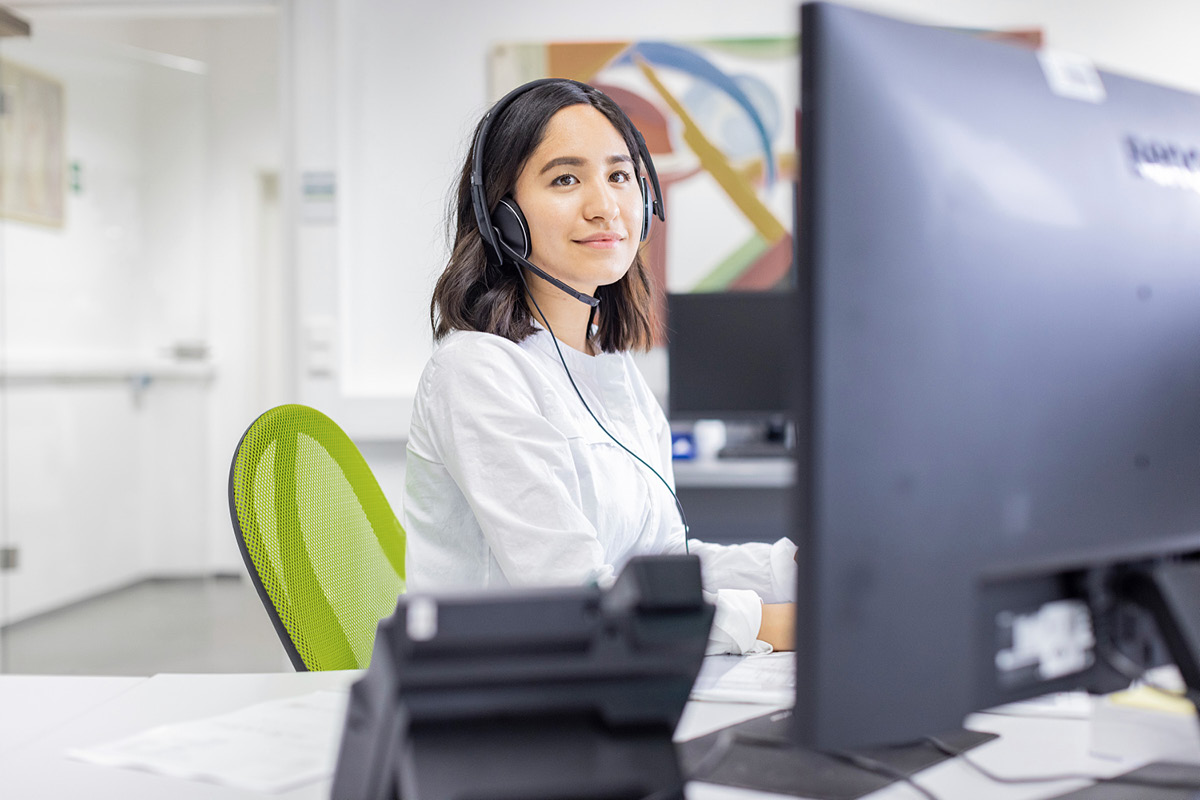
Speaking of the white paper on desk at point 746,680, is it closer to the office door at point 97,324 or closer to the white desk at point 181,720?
the white desk at point 181,720

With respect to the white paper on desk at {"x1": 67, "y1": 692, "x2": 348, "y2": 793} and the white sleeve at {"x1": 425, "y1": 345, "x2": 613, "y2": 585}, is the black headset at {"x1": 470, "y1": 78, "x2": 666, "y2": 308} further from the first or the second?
the white paper on desk at {"x1": 67, "y1": 692, "x2": 348, "y2": 793}

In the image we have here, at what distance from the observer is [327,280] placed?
3.11 meters

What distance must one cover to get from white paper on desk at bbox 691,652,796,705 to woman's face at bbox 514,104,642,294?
54 centimetres

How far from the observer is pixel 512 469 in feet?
3.38

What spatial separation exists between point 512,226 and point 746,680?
0.65m

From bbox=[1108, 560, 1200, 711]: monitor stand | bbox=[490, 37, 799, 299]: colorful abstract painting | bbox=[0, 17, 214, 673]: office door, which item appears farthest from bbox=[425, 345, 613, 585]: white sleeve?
bbox=[0, 17, 214, 673]: office door

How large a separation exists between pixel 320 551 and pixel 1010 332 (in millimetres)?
861

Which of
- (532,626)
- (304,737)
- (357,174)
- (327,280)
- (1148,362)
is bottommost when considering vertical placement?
(304,737)

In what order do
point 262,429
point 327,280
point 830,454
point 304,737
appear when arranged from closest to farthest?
point 830,454
point 304,737
point 262,429
point 327,280

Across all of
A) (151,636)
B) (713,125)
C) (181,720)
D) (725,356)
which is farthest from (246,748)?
(151,636)

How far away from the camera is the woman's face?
1204 millimetres

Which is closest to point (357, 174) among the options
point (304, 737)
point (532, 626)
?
point (304, 737)

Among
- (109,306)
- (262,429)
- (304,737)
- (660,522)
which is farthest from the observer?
(109,306)

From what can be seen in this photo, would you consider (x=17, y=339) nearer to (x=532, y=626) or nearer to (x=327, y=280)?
(x=327, y=280)
